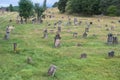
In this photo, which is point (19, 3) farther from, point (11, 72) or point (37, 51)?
point (11, 72)

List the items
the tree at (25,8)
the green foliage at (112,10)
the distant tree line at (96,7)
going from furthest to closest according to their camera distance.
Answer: the distant tree line at (96,7), the green foliage at (112,10), the tree at (25,8)

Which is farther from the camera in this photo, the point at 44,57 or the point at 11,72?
the point at 44,57

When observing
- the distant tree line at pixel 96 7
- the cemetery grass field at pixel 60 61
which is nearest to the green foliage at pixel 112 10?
the distant tree line at pixel 96 7

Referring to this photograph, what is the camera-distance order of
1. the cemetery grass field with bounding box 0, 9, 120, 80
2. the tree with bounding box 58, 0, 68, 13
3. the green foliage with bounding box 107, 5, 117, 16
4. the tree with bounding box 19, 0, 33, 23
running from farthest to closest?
1. the tree with bounding box 58, 0, 68, 13
2. the green foliage with bounding box 107, 5, 117, 16
3. the tree with bounding box 19, 0, 33, 23
4. the cemetery grass field with bounding box 0, 9, 120, 80

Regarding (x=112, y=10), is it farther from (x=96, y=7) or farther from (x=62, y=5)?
(x=62, y=5)

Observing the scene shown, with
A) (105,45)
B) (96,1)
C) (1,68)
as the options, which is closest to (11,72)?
(1,68)

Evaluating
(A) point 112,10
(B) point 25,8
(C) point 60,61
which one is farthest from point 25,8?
(C) point 60,61

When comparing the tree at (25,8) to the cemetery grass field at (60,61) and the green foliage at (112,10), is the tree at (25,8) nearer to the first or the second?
the green foliage at (112,10)

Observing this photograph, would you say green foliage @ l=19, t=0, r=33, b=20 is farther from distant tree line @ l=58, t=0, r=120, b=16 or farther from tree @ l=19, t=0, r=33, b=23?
distant tree line @ l=58, t=0, r=120, b=16

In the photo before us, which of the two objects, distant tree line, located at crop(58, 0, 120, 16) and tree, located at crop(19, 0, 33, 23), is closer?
tree, located at crop(19, 0, 33, 23)

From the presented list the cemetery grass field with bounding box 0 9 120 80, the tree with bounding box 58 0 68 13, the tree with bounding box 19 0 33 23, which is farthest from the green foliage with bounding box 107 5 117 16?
the cemetery grass field with bounding box 0 9 120 80

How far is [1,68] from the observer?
83.6 ft

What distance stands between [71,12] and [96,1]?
37.0 ft

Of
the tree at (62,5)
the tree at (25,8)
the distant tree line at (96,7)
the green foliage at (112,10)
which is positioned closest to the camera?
the tree at (25,8)
